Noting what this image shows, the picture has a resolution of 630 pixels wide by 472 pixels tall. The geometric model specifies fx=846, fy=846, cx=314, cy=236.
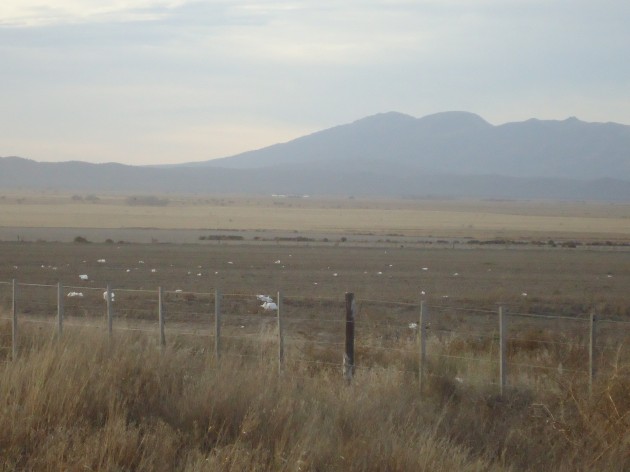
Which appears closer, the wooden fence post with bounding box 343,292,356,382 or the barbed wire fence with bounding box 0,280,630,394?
the wooden fence post with bounding box 343,292,356,382

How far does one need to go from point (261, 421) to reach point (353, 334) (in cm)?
458

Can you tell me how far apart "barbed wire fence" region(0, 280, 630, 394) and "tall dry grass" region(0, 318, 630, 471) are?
0.96m

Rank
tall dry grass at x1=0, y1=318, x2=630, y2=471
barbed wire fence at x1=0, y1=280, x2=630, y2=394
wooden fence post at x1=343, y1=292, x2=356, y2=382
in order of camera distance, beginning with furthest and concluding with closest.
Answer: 1. barbed wire fence at x1=0, y1=280, x2=630, y2=394
2. wooden fence post at x1=343, y1=292, x2=356, y2=382
3. tall dry grass at x1=0, y1=318, x2=630, y2=471

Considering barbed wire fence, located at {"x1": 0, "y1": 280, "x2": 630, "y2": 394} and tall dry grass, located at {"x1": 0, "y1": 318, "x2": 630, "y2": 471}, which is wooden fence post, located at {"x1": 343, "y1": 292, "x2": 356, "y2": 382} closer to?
barbed wire fence, located at {"x1": 0, "y1": 280, "x2": 630, "y2": 394}

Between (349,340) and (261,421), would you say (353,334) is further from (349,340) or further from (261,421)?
(261,421)

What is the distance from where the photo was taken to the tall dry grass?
6.71 meters

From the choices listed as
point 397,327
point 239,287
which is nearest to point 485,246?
point 239,287

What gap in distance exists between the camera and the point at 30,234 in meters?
74.2

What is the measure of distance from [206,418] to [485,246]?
2371 inches

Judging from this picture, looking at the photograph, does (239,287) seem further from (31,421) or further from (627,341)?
(31,421)

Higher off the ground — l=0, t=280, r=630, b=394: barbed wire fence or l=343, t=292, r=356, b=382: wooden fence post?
l=343, t=292, r=356, b=382: wooden fence post

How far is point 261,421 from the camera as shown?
7.63m

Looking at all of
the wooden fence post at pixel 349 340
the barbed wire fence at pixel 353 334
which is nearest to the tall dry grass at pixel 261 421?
the barbed wire fence at pixel 353 334

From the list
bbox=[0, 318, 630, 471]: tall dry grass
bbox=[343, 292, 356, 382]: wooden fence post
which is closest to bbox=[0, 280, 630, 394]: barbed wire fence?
bbox=[343, 292, 356, 382]: wooden fence post
